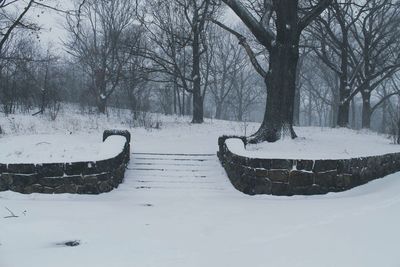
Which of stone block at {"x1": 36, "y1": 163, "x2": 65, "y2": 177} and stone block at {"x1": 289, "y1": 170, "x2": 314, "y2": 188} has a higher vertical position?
stone block at {"x1": 36, "y1": 163, "x2": 65, "y2": 177}

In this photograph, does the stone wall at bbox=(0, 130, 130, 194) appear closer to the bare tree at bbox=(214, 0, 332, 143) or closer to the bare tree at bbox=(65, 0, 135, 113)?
the bare tree at bbox=(214, 0, 332, 143)

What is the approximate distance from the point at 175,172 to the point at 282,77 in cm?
476

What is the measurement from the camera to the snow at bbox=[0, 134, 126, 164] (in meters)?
8.02

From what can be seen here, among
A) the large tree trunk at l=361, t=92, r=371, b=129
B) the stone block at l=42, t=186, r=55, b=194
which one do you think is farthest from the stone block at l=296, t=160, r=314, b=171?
the large tree trunk at l=361, t=92, r=371, b=129

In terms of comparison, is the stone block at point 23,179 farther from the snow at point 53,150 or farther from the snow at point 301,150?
the snow at point 301,150

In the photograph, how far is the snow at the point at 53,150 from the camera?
26.3 feet

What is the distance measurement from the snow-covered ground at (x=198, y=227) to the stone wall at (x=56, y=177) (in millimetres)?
174

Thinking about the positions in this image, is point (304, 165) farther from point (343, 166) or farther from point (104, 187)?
point (104, 187)

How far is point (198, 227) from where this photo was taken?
20.4 ft

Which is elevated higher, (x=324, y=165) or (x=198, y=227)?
(x=324, y=165)

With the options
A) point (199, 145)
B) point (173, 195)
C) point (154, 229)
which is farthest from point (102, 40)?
point (154, 229)

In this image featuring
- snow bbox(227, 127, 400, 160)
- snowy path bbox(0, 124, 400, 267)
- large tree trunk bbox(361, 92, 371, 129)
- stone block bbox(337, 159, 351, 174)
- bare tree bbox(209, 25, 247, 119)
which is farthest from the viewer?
bare tree bbox(209, 25, 247, 119)

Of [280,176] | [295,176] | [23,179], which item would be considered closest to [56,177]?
[23,179]

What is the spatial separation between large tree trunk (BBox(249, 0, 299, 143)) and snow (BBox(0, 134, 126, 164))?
4614 mm
